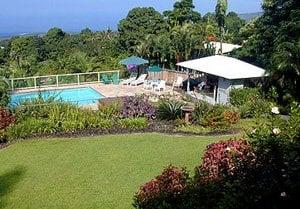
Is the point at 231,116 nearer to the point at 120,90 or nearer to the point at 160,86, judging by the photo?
the point at 160,86

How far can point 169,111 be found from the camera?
50.7ft

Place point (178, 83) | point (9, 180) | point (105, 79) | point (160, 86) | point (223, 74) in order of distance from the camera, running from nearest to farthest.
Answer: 1. point (9, 180)
2. point (223, 74)
3. point (160, 86)
4. point (178, 83)
5. point (105, 79)

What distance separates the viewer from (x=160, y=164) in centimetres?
1062

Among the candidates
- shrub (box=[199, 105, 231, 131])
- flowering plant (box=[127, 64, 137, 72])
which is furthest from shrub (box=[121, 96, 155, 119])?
flowering plant (box=[127, 64, 137, 72])

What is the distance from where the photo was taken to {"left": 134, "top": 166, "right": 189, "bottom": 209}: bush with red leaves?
580 cm

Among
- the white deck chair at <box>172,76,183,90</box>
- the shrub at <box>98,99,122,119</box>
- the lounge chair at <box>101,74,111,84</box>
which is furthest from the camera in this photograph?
A: the lounge chair at <box>101,74,111,84</box>

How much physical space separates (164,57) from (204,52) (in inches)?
114

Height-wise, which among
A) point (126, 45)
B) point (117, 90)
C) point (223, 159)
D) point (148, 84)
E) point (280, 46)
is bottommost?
point (117, 90)

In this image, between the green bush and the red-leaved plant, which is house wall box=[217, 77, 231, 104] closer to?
the green bush

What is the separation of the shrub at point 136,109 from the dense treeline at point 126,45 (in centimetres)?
1147

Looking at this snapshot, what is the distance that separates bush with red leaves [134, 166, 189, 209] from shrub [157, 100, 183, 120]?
885 centimetres

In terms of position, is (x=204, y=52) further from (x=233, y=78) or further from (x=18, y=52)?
(x=18, y=52)

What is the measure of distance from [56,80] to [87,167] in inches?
553

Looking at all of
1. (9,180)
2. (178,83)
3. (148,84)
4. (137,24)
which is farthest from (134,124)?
(137,24)
